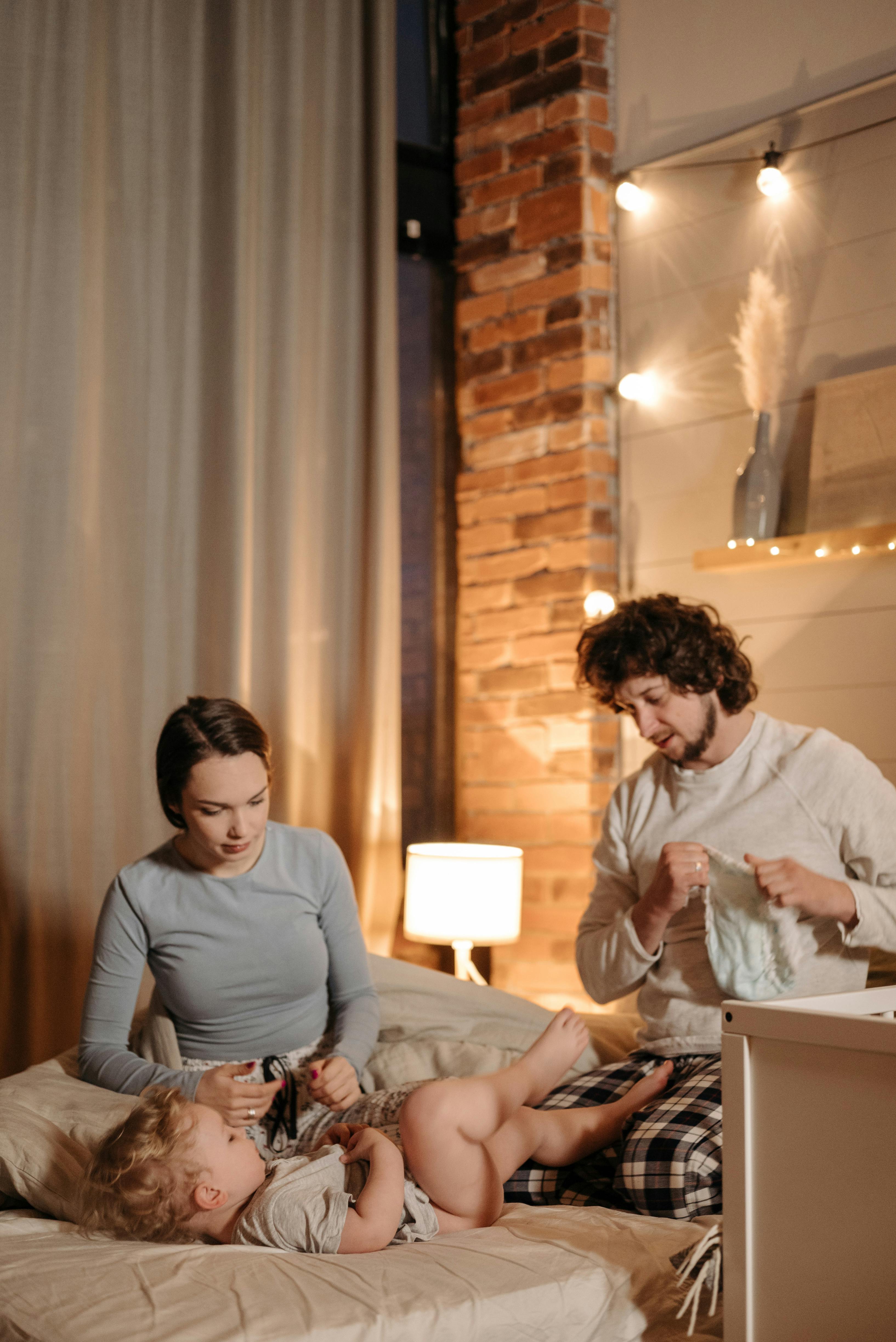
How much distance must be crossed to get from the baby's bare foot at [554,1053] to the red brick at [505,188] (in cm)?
222

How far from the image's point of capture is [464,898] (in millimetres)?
2717

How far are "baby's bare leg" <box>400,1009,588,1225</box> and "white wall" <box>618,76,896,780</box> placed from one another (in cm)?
124

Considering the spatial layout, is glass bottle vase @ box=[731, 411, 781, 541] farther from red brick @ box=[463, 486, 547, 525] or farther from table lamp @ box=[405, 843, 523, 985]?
table lamp @ box=[405, 843, 523, 985]

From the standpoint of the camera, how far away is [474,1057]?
2088 mm

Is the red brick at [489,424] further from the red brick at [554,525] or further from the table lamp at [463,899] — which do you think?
the table lamp at [463,899]

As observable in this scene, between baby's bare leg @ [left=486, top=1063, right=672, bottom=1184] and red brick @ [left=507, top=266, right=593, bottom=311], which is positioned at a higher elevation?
red brick @ [left=507, top=266, right=593, bottom=311]

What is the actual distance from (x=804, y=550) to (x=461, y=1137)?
151 centimetres

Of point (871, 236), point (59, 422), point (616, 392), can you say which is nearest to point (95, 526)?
point (59, 422)

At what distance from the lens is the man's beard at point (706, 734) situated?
2023 millimetres

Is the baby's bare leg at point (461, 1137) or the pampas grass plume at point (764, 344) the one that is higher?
the pampas grass plume at point (764, 344)

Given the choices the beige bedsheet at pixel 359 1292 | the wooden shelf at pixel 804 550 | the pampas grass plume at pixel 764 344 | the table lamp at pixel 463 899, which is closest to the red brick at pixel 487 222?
the pampas grass plume at pixel 764 344

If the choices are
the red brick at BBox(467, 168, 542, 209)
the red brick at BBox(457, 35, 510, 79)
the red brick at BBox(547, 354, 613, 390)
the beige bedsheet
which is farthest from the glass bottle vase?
the beige bedsheet

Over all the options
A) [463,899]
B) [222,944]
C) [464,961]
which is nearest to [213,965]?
[222,944]

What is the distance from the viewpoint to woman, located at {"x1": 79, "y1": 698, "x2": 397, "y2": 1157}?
191 centimetres
